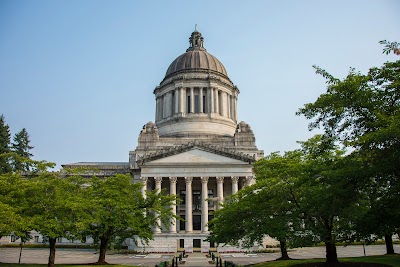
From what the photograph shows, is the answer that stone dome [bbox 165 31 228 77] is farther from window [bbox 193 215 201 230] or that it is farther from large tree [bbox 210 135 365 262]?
large tree [bbox 210 135 365 262]

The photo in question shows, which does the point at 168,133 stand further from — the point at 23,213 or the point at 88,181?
the point at 23,213

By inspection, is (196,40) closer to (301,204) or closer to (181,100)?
(181,100)

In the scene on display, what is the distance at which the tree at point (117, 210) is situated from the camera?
29.1 metres

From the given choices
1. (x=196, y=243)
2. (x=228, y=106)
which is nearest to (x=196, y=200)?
(x=196, y=243)

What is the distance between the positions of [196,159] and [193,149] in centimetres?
161

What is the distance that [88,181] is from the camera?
106 ft

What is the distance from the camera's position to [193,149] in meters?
57.4

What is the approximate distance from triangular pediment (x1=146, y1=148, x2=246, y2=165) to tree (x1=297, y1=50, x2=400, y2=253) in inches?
1471

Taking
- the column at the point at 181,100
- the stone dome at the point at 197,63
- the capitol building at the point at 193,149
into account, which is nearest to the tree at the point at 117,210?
the capitol building at the point at 193,149

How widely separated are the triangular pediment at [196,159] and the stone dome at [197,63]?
2316 centimetres

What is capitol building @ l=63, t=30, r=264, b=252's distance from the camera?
55.4 metres

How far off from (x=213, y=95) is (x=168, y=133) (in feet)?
37.8

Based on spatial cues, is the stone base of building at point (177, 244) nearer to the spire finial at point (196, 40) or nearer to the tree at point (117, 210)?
the tree at point (117, 210)

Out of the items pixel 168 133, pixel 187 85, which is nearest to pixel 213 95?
pixel 187 85
